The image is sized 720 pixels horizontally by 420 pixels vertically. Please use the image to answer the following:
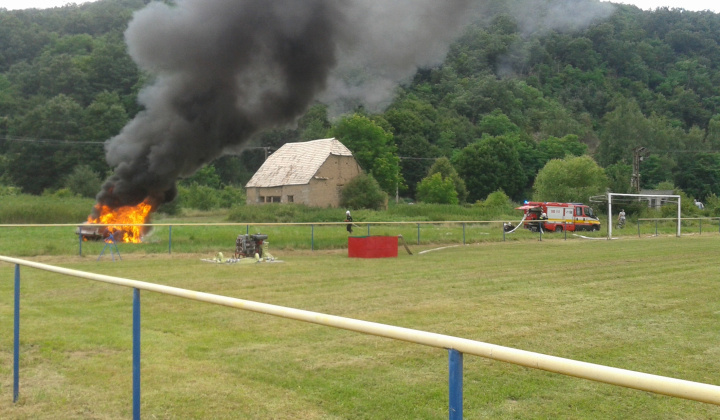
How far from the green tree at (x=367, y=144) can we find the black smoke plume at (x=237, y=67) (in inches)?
1583

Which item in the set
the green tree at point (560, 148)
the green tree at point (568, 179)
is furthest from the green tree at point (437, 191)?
the green tree at point (560, 148)

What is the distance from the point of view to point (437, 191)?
248 feet

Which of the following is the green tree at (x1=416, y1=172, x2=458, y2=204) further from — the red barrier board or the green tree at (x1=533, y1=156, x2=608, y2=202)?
the red barrier board

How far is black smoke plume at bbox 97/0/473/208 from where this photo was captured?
24.8 metres

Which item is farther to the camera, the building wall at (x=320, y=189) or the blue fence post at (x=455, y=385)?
the building wall at (x=320, y=189)

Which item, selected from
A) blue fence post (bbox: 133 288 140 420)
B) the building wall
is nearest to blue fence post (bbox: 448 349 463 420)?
blue fence post (bbox: 133 288 140 420)

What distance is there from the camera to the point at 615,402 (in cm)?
582

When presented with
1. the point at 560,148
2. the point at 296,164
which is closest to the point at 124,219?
the point at 296,164

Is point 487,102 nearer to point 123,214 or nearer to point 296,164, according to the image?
point 296,164

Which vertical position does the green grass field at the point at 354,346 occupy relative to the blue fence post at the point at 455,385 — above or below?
below

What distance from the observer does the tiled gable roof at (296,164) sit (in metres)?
52.8

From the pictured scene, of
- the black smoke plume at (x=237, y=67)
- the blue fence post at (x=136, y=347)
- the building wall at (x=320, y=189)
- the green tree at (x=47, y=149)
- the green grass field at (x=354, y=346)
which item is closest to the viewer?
the blue fence post at (x=136, y=347)

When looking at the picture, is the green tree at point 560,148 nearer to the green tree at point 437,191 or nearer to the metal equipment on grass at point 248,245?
the green tree at point 437,191

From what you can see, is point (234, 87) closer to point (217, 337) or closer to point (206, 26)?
point (206, 26)
